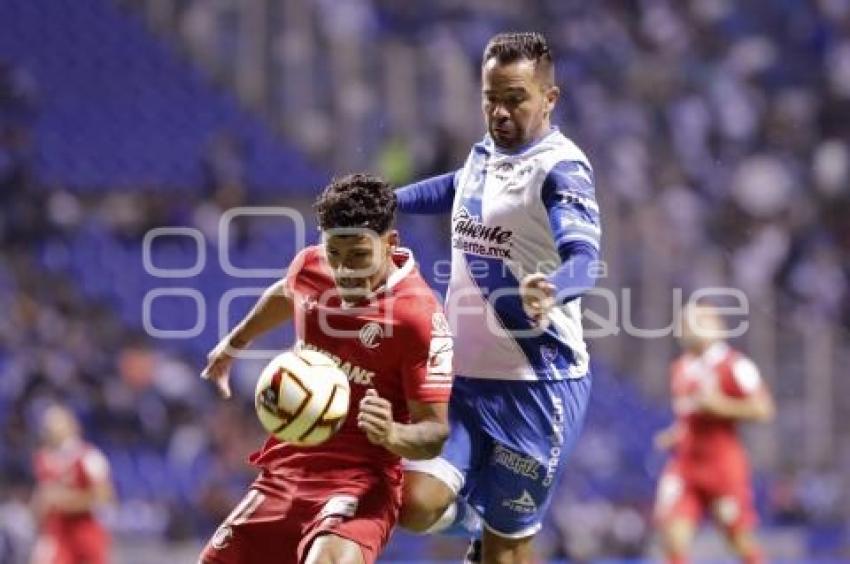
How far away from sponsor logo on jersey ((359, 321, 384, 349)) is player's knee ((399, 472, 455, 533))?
27.1 inches

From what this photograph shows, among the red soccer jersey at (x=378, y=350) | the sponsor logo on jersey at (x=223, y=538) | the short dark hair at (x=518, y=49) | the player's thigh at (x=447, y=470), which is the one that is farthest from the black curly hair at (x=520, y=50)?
the sponsor logo on jersey at (x=223, y=538)

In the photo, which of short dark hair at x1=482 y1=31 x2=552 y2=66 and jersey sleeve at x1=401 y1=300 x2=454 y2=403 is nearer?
jersey sleeve at x1=401 y1=300 x2=454 y2=403

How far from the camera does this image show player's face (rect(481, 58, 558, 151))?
19.4 feet

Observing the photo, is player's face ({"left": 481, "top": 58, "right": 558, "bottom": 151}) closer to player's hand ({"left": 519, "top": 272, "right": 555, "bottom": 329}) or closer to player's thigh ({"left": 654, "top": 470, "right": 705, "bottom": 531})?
player's hand ({"left": 519, "top": 272, "right": 555, "bottom": 329})

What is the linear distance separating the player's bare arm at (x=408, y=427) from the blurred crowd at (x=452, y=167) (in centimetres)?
869

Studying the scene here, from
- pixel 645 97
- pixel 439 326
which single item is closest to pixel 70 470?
pixel 439 326

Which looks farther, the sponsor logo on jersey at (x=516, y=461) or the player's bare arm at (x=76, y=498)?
the player's bare arm at (x=76, y=498)

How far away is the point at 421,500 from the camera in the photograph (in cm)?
595

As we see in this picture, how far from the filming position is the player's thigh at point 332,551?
17.4 ft

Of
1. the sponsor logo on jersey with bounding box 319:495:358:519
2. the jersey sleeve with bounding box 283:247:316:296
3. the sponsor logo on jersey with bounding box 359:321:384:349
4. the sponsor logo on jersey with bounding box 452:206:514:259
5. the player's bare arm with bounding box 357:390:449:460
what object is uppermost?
the sponsor logo on jersey with bounding box 452:206:514:259

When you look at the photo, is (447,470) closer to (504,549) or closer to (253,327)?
(504,549)

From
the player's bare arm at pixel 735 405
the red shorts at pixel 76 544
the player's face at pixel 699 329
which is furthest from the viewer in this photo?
the red shorts at pixel 76 544

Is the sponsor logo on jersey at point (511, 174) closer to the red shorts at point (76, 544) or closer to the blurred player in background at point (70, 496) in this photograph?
the blurred player in background at point (70, 496)

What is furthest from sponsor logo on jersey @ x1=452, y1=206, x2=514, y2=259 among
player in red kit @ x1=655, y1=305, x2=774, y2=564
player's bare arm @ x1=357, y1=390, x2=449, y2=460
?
player in red kit @ x1=655, y1=305, x2=774, y2=564
